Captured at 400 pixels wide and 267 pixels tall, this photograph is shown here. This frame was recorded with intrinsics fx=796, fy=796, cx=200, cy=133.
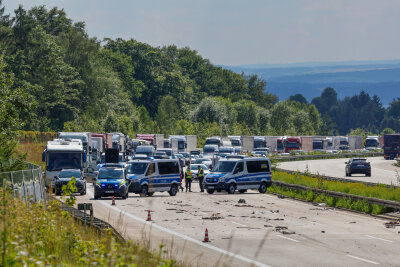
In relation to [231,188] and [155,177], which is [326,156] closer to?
[231,188]

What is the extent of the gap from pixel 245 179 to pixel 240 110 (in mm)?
124003

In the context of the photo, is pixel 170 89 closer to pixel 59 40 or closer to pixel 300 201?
pixel 59 40

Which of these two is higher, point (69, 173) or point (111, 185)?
point (69, 173)

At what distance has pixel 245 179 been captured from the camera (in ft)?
152

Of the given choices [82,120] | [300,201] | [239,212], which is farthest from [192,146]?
[239,212]

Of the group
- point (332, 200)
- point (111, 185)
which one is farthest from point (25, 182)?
point (332, 200)

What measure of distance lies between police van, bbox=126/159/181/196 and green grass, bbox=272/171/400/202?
7.17m

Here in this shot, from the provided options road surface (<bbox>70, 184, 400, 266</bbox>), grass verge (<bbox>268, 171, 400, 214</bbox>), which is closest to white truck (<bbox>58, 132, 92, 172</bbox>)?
grass verge (<bbox>268, 171, 400, 214</bbox>)

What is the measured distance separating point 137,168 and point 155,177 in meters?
1.19

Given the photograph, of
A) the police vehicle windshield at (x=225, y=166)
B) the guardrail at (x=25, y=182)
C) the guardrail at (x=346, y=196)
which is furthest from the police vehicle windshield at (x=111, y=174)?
the guardrail at (x=25, y=182)

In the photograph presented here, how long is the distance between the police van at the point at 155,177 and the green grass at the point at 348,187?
282 inches

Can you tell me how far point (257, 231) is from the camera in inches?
997

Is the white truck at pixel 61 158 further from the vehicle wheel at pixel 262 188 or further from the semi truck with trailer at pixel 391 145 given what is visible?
the semi truck with trailer at pixel 391 145

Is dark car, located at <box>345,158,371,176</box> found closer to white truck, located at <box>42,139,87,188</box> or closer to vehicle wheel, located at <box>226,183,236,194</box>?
vehicle wheel, located at <box>226,183,236,194</box>
